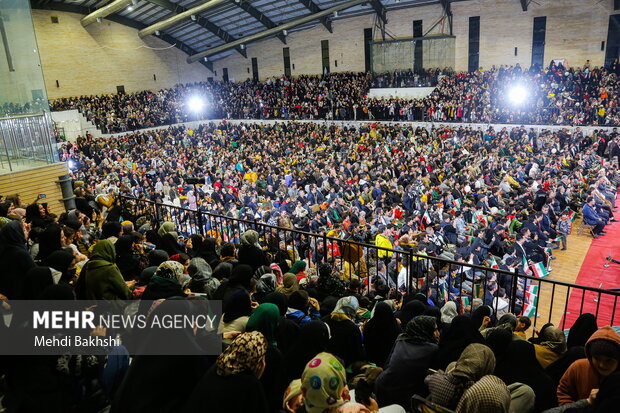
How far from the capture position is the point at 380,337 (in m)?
3.97

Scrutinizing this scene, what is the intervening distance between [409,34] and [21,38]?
A: 24641mm

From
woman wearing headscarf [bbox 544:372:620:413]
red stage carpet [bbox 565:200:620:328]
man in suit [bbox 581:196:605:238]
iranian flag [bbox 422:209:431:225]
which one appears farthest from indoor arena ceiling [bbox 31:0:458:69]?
woman wearing headscarf [bbox 544:372:620:413]

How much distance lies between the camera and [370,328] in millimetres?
4008

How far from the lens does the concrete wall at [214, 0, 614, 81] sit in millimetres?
23297

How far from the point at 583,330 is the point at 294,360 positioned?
262cm

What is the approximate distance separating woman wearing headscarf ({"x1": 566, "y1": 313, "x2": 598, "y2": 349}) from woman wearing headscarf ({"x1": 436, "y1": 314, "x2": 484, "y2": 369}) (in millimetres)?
1035

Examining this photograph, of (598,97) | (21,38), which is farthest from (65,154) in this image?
(598,97)

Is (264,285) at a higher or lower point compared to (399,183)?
higher

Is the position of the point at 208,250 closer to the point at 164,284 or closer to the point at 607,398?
the point at 164,284

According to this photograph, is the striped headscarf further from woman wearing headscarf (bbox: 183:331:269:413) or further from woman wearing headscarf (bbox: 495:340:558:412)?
woman wearing headscarf (bbox: 495:340:558:412)

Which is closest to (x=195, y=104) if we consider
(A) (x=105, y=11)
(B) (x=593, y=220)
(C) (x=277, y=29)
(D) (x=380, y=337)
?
(C) (x=277, y=29)

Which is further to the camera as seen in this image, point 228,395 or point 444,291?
point 444,291

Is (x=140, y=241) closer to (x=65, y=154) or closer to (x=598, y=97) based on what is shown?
(x=65, y=154)

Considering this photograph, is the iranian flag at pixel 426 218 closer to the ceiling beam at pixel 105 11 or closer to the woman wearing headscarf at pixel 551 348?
the woman wearing headscarf at pixel 551 348
